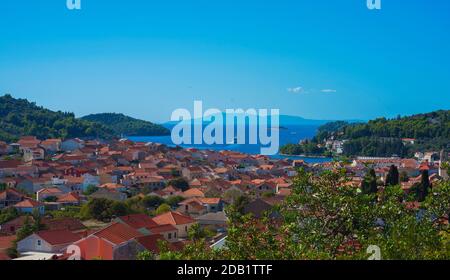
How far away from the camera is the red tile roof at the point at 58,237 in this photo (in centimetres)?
1497

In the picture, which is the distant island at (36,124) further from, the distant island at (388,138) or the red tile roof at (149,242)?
the red tile roof at (149,242)

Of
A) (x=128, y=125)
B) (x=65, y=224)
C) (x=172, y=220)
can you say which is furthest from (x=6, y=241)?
(x=128, y=125)

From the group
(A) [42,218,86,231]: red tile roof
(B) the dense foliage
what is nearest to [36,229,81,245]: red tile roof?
(A) [42,218,86,231]: red tile roof

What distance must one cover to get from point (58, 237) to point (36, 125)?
173 ft

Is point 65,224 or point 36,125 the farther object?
point 36,125

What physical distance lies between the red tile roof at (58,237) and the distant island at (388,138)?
49.3m

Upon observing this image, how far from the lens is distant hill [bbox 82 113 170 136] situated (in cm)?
10969

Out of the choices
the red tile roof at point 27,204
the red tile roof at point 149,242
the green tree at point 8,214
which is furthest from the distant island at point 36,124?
the red tile roof at point 149,242

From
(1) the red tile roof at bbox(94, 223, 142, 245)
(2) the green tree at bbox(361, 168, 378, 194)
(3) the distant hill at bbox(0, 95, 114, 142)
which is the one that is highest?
(3) the distant hill at bbox(0, 95, 114, 142)

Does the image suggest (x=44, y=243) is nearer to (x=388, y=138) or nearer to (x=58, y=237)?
(x=58, y=237)

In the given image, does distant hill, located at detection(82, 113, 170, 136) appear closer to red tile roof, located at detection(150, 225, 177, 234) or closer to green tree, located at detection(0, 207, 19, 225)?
green tree, located at detection(0, 207, 19, 225)

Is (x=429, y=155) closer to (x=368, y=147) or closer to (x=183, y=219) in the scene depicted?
(x=368, y=147)

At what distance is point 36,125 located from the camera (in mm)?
64500

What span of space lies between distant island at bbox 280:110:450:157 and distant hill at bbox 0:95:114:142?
27524 millimetres
